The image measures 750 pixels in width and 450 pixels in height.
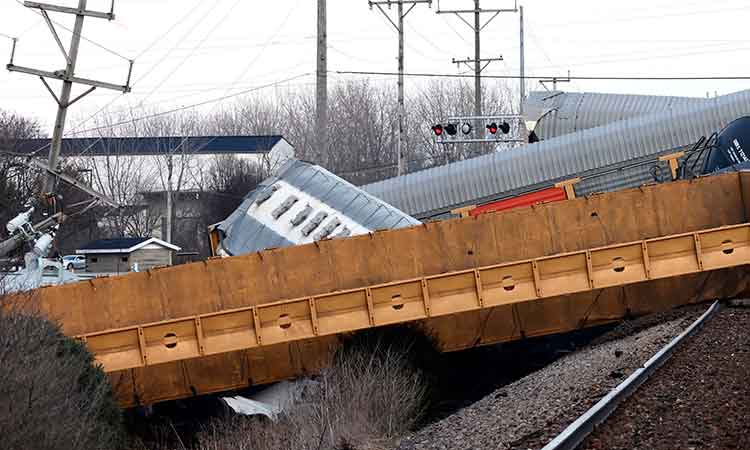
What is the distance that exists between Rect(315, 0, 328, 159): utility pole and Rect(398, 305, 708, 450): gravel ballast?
1408cm

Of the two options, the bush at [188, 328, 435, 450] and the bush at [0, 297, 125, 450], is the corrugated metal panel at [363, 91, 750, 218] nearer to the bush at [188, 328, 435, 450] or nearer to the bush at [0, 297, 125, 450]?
the bush at [188, 328, 435, 450]

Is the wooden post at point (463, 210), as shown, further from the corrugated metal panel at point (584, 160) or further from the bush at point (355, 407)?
the bush at point (355, 407)

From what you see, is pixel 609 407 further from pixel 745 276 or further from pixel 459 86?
pixel 459 86

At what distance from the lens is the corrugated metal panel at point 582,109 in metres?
42.1

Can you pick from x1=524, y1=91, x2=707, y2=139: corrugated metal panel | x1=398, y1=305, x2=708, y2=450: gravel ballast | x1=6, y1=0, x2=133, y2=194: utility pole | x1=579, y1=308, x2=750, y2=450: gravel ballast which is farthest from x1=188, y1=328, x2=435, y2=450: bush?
x1=524, y1=91, x2=707, y2=139: corrugated metal panel

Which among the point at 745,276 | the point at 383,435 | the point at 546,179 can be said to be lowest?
the point at 383,435

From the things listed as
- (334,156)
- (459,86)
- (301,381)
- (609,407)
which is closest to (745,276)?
(301,381)

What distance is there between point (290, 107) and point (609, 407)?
86.9 meters

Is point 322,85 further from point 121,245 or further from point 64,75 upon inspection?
point 121,245

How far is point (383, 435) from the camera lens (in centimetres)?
1502

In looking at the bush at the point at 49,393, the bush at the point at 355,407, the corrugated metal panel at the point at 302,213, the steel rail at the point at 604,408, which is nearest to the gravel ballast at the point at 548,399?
the steel rail at the point at 604,408

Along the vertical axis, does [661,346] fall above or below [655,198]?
below

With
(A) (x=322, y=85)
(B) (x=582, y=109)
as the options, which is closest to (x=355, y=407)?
(A) (x=322, y=85)

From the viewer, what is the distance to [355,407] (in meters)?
15.6
